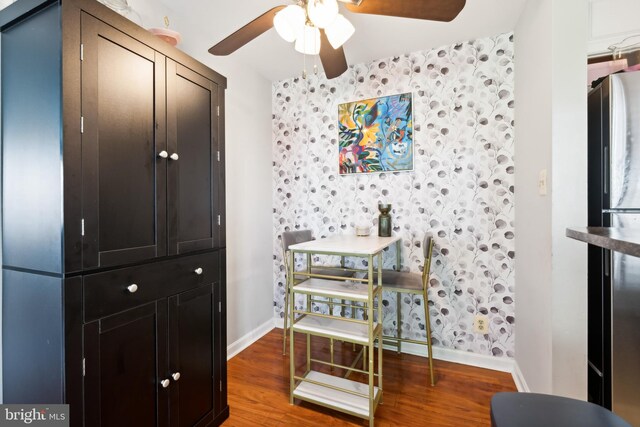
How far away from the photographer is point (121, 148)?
3.79ft

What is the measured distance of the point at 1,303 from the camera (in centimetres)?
116

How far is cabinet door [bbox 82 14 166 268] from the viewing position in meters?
1.04

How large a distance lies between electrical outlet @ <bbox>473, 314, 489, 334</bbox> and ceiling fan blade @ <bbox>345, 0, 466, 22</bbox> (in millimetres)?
2031

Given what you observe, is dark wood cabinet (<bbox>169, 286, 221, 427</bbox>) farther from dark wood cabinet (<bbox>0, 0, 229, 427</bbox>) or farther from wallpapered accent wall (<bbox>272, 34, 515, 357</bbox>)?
wallpapered accent wall (<bbox>272, 34, 515, 357</bbox>)

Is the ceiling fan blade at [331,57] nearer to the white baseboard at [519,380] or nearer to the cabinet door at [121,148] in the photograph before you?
the cabinet door at [121,148]

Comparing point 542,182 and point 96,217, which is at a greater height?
point 542,182

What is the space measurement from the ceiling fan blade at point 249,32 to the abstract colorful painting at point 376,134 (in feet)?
4.13

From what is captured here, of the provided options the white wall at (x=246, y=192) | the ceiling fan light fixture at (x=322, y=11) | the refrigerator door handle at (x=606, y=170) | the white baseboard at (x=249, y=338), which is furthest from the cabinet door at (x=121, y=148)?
the refrigerator door handle at (x=606, y=170)

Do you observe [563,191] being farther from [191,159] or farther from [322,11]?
[191,159]

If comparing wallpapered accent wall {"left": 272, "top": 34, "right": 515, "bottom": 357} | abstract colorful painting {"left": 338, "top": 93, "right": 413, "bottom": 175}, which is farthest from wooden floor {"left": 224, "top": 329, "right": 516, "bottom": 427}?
abstract colorful painting {"left": 338, "top": 93, "right": 413, "bottom": 175}

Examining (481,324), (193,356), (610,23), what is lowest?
(481,324)

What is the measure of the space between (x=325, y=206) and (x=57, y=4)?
83.7 inches

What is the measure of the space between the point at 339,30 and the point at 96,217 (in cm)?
130

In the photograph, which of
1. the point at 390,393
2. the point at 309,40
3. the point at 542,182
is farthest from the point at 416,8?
the point at 390,393
